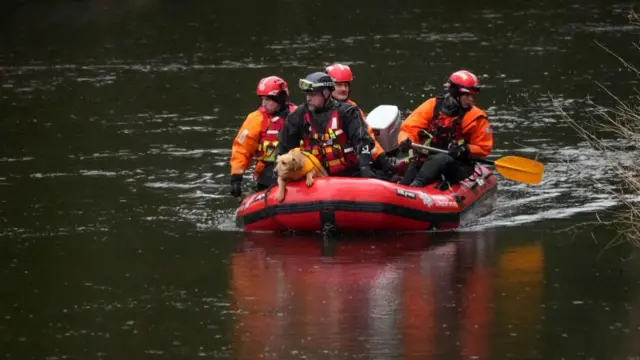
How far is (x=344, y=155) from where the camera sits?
47.6 ft

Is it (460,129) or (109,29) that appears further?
(109,29)

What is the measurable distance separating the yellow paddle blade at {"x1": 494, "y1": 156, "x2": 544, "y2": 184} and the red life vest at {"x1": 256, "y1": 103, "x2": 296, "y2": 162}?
7.25 feet

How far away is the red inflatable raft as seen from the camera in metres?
13.8

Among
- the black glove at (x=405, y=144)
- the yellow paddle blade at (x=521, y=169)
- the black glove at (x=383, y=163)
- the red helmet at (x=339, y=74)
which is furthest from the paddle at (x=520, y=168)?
the red helmet at (x=339, y=74)

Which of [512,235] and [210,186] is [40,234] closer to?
[210,186]

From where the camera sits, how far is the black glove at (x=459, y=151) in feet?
49.7

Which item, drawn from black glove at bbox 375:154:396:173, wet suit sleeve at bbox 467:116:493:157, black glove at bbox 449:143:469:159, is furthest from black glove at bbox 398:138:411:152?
wet suit sleeve at bbox 467:116:493:157

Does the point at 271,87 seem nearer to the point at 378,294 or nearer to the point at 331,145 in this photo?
the point at 331,145

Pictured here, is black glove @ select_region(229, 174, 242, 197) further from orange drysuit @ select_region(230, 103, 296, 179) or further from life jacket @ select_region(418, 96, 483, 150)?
life jacket @ select_region(418, 96, 483, 150)

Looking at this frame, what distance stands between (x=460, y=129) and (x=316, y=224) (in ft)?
7.07

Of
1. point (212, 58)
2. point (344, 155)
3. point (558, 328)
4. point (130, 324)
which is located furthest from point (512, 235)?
point (212, 58)

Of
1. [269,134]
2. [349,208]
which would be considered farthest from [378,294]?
[269,134]

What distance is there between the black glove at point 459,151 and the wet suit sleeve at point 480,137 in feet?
0.23

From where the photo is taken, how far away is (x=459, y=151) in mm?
15172
